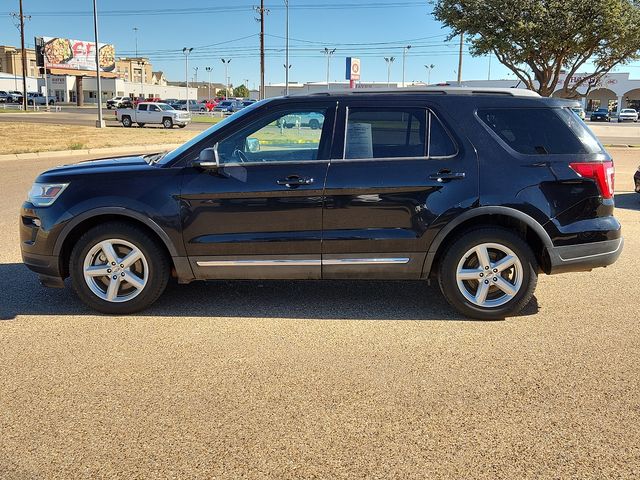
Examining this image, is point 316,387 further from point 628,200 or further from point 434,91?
point 628,200

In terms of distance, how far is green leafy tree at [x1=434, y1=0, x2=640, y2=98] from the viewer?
934 inches

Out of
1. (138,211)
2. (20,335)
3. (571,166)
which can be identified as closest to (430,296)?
(571,166)

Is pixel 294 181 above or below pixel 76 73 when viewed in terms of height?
below

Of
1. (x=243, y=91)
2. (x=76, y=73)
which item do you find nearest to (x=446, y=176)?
(x=76, y=73)

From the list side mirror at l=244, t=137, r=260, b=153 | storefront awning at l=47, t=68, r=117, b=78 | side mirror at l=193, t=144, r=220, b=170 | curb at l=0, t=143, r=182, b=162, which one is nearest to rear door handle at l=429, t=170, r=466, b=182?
side mirror at l=244, t=137, r=260, b=153

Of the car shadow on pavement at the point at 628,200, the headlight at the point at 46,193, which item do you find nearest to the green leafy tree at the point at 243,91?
the car shadow on pavement at the point at 628,200

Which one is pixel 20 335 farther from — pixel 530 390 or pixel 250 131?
pixel 530 390

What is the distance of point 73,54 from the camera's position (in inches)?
3846

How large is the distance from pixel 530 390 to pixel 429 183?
1.79 meters

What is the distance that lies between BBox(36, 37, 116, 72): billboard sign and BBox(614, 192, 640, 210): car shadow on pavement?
306 feet

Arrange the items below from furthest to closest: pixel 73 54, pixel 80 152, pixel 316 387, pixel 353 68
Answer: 1. pixel 73 54
2. pixel 353 68
3. pixel 80 152
4. pixel 316 387

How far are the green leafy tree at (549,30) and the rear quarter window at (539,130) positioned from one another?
69.3ft

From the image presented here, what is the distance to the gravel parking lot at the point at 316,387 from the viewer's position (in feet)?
9.58

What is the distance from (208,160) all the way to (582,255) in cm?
312
